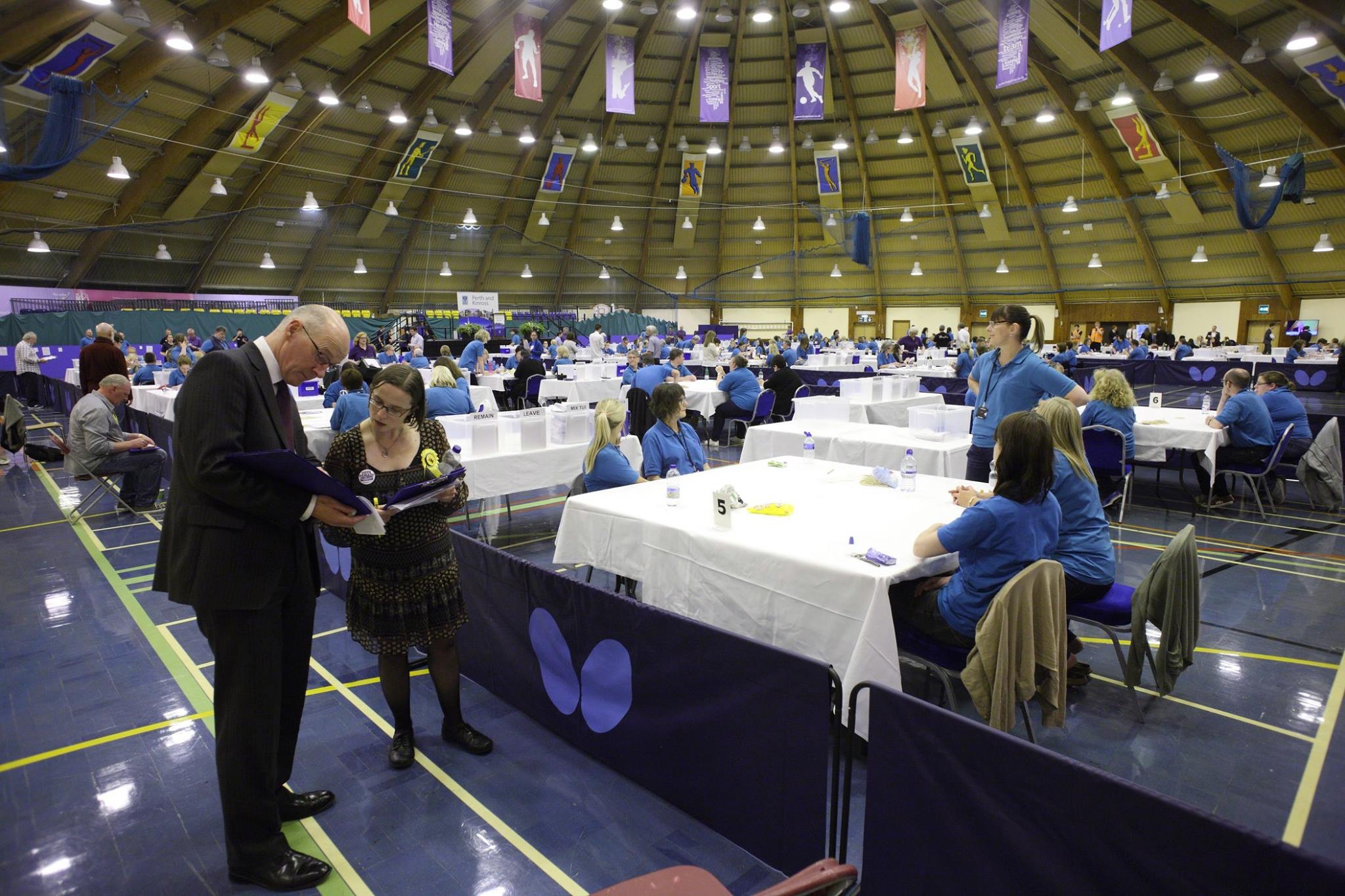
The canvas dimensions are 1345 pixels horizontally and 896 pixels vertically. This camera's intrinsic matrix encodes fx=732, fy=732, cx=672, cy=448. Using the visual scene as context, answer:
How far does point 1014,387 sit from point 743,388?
214 inches

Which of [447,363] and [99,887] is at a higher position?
[447,363]

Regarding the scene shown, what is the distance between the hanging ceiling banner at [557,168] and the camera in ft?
80.3

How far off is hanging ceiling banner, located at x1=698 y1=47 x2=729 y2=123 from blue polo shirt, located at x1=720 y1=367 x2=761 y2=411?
10.0 metres

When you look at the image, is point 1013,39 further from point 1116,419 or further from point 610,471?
point 610,471

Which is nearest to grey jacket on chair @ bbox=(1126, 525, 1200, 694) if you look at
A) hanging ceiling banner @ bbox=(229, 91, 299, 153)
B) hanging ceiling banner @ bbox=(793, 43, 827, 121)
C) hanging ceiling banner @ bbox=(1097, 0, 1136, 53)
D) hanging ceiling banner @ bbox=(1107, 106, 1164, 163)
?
hanging ceiling banner @ bbox=(1097, 0, 1136, 53)

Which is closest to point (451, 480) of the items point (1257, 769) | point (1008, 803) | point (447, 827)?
point (447, 827)

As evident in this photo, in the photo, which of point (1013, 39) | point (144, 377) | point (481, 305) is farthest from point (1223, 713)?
point (481, 305)

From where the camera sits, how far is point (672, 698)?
8.27 ft

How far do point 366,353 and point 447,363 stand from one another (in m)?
8.48

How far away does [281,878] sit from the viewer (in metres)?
2.26

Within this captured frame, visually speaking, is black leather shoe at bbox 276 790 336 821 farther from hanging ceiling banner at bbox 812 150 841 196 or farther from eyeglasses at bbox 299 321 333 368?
hanging ceiling banner at bbox 812 150 841 196

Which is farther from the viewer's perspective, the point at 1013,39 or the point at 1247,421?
the point at 1013,39

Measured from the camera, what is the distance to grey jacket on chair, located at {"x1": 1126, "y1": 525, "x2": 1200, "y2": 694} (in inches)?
115

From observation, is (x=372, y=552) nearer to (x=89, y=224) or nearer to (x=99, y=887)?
(x=99, y=887)
